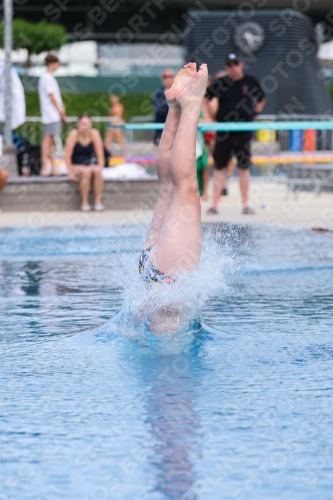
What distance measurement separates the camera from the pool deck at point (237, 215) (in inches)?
433

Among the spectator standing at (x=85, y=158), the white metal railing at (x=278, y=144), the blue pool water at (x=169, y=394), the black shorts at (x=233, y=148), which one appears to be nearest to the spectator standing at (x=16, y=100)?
the spectator standing at (x=85, y=158)

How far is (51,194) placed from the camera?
12.7 metres

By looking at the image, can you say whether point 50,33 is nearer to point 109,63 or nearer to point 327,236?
point 109,63

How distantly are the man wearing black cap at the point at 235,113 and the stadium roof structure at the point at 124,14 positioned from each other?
106 ft

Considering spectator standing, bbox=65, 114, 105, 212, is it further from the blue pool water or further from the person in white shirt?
the blue pool water

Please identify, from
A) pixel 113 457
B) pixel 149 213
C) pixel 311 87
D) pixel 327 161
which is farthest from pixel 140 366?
pixel 311 87

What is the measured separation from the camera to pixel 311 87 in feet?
88.4

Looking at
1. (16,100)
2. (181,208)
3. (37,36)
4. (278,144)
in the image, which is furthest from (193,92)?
(37,36)

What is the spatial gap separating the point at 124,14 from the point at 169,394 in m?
44.6

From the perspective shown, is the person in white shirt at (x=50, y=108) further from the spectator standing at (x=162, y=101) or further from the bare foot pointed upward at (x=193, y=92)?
the bare foot pointed upward at (x=193, y=92)

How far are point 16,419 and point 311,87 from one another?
24.4m

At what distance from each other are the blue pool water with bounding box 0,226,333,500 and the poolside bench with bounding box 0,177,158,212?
5932mm

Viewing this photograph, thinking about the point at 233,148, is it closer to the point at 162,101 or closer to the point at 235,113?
the point at 235,113

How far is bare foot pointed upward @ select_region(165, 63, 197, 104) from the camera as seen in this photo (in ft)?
15.1
